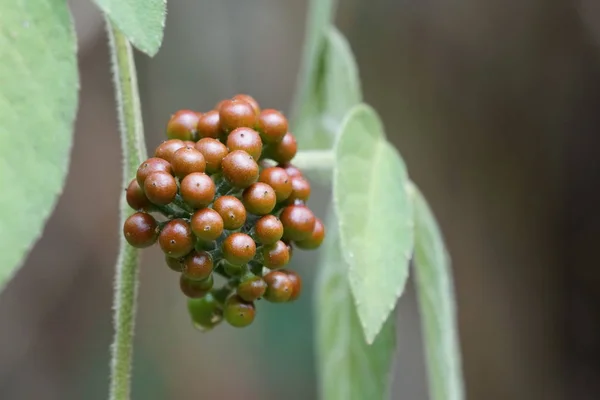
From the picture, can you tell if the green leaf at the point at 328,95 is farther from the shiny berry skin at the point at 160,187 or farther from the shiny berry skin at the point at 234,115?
the shiny berry skin at the point at 160,187

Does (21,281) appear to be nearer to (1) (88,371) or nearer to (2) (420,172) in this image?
(1) (88,371)

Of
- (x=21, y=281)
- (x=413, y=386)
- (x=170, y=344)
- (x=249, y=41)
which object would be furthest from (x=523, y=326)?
(x=21, y=281)

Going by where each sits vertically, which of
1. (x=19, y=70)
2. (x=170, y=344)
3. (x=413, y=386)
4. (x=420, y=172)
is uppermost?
(x=420, y=172)

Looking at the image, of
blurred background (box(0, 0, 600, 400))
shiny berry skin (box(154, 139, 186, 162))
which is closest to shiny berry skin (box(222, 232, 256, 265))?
shiny berry skin (box(154, 139, 186, 162))

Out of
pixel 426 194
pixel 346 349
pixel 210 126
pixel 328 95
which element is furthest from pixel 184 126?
pixel 426 194

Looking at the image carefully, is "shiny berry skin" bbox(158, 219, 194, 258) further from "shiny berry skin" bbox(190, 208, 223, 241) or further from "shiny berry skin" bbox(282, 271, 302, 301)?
"shiny berry skin" bbox(282, 271, 302, 301)

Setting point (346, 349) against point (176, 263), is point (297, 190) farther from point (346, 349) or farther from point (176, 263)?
point (346, 349)
